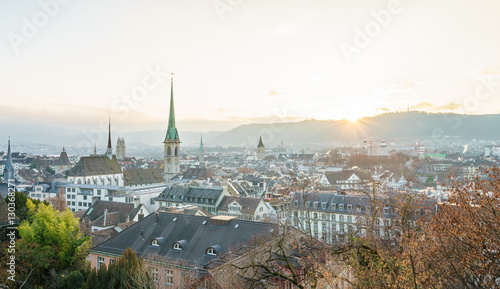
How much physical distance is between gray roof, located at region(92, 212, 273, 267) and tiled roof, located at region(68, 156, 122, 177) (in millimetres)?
53539

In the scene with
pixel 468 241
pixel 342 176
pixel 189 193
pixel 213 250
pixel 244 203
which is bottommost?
pixel 244 203

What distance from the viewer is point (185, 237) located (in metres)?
22.7

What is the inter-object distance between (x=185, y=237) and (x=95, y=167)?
59.7m

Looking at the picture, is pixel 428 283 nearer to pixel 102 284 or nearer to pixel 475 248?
pixel 475 248

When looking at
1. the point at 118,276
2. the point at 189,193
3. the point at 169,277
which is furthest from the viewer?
the point at 189,193

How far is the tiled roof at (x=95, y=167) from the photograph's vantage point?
236ft

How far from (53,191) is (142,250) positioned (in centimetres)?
4896

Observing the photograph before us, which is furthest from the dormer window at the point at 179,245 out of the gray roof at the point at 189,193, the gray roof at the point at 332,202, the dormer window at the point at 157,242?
the gray roof at the point at 189,193

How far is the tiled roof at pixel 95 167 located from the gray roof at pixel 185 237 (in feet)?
176

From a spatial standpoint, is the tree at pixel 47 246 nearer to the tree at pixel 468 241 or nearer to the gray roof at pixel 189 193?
the tree at pixel 468 241

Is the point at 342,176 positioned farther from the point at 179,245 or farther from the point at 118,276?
the point at 118,276

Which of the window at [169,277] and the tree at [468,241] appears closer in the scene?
the tree at [468,241]

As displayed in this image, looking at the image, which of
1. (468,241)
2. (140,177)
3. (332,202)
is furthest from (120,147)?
(468,241)

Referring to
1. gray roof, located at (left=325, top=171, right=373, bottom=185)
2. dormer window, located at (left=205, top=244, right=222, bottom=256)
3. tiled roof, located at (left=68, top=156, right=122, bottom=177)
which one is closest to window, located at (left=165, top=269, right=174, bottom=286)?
dormer window, located at (left=205, top=244, right=222, bottom=256)
